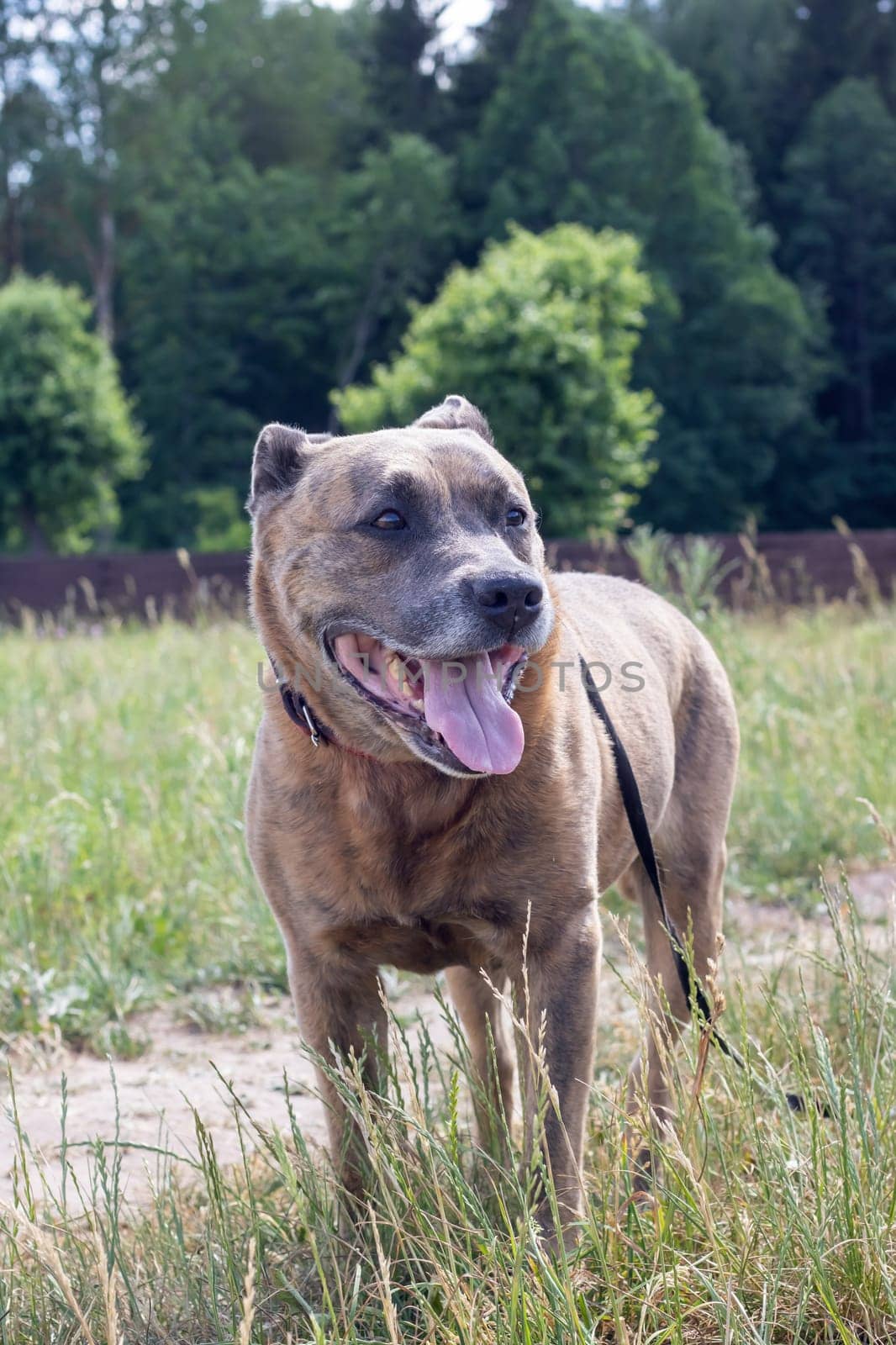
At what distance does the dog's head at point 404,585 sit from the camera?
2760mm

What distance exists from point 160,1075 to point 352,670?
201 centimetres

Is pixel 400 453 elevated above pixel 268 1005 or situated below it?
above

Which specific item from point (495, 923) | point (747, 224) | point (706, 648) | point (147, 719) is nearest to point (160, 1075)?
point (495, 923)

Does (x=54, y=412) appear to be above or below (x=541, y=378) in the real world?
above

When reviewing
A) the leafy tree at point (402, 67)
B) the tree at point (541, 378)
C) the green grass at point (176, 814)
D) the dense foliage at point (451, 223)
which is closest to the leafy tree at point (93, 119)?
the dense foliage at point (451, 223)

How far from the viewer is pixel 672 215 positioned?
44.1 m

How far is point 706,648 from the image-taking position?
14.0 feet

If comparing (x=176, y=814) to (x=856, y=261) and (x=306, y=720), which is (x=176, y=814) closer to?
(x=306, y=720)

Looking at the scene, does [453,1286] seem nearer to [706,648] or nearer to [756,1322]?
[756,1322]

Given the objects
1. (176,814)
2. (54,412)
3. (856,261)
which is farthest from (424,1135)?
(856,261)

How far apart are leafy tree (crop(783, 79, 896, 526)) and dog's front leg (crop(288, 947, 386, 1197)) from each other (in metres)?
43.9

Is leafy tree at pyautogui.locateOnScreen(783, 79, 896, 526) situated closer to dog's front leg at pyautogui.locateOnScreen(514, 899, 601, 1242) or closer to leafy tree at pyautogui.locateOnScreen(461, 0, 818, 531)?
leafy tree at pyautogui.locateOnScreen(461, 0, 818, 531)

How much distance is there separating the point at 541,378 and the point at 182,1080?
864 inches

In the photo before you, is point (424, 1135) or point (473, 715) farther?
point (473, 715)
